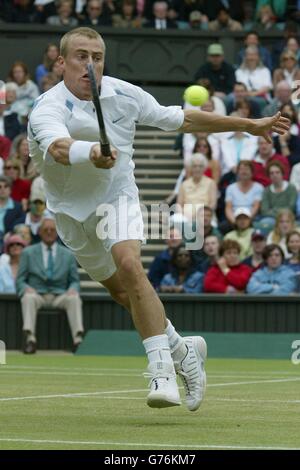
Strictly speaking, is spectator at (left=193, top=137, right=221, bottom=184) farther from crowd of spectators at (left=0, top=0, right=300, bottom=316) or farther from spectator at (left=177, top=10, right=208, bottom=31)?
spectator at (left=177, top=10, right=208, bottom=31)

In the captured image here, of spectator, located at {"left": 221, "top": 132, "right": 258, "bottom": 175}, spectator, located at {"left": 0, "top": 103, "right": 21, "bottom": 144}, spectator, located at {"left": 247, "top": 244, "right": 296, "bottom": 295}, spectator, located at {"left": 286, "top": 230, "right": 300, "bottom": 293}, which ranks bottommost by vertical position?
spectator, located at {"left": 247, "top": 244, "right": 296, "bottom": 295}

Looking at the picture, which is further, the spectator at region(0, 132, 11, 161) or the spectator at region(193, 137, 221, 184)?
the spectator at region(0, 132, 11, 161)

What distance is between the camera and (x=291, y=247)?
1794 centimetres

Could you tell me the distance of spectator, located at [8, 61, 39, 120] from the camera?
2238 cm

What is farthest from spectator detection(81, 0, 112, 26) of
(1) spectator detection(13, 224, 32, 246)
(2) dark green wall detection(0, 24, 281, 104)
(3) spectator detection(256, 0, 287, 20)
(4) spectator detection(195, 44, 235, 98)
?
(1) spectator detection(13, 224, 32, 246)

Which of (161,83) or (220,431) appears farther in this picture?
(161,83)

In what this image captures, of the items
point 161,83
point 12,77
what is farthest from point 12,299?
point 161,83

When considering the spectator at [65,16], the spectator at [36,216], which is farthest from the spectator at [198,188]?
the spectator at [65,16]

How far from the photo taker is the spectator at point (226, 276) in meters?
18.1

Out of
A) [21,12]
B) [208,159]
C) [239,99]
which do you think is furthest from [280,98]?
[21,12]

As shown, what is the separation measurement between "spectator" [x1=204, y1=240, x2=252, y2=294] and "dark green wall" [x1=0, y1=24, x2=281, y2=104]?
304 inches

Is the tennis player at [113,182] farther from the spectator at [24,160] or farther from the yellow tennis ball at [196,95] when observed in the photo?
the spectator at [24,160]

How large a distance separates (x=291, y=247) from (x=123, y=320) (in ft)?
8.15
